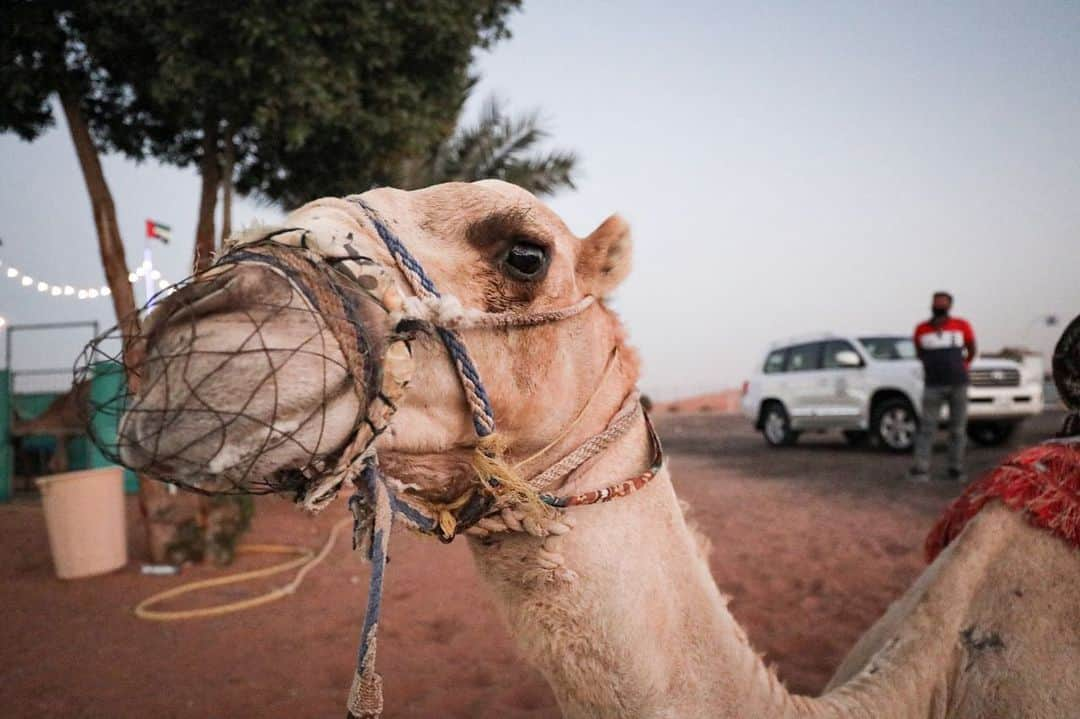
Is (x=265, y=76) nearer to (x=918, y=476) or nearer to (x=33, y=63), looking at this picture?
(x=33, y=63)

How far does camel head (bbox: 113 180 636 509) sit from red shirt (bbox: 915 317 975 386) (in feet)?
26.2

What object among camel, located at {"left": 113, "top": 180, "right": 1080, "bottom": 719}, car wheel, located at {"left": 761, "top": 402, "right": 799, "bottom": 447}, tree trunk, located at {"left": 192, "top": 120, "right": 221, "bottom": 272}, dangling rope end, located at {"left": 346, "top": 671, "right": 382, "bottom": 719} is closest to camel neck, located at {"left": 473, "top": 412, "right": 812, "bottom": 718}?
camel, located at {"left": 113, "top": 180, "right": 1080, "bottom": 719}

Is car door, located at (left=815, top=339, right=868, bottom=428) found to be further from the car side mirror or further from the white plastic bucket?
the white plastic bucket

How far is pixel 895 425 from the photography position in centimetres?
1152

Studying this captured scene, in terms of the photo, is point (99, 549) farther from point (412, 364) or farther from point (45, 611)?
point (412, 364)

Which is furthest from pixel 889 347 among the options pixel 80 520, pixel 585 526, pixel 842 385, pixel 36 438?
pixel 36 438

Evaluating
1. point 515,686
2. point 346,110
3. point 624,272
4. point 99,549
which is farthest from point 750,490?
point 624,272

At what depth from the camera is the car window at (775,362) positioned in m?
14.2

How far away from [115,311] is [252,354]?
6.57 meters

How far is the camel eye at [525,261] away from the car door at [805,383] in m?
12.4

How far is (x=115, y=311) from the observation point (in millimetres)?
6410

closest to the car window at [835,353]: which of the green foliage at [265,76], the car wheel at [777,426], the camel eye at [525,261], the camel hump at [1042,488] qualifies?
the car wheel at [777,426]

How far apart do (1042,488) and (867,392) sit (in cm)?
1072

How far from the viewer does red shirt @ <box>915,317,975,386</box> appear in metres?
8.20
